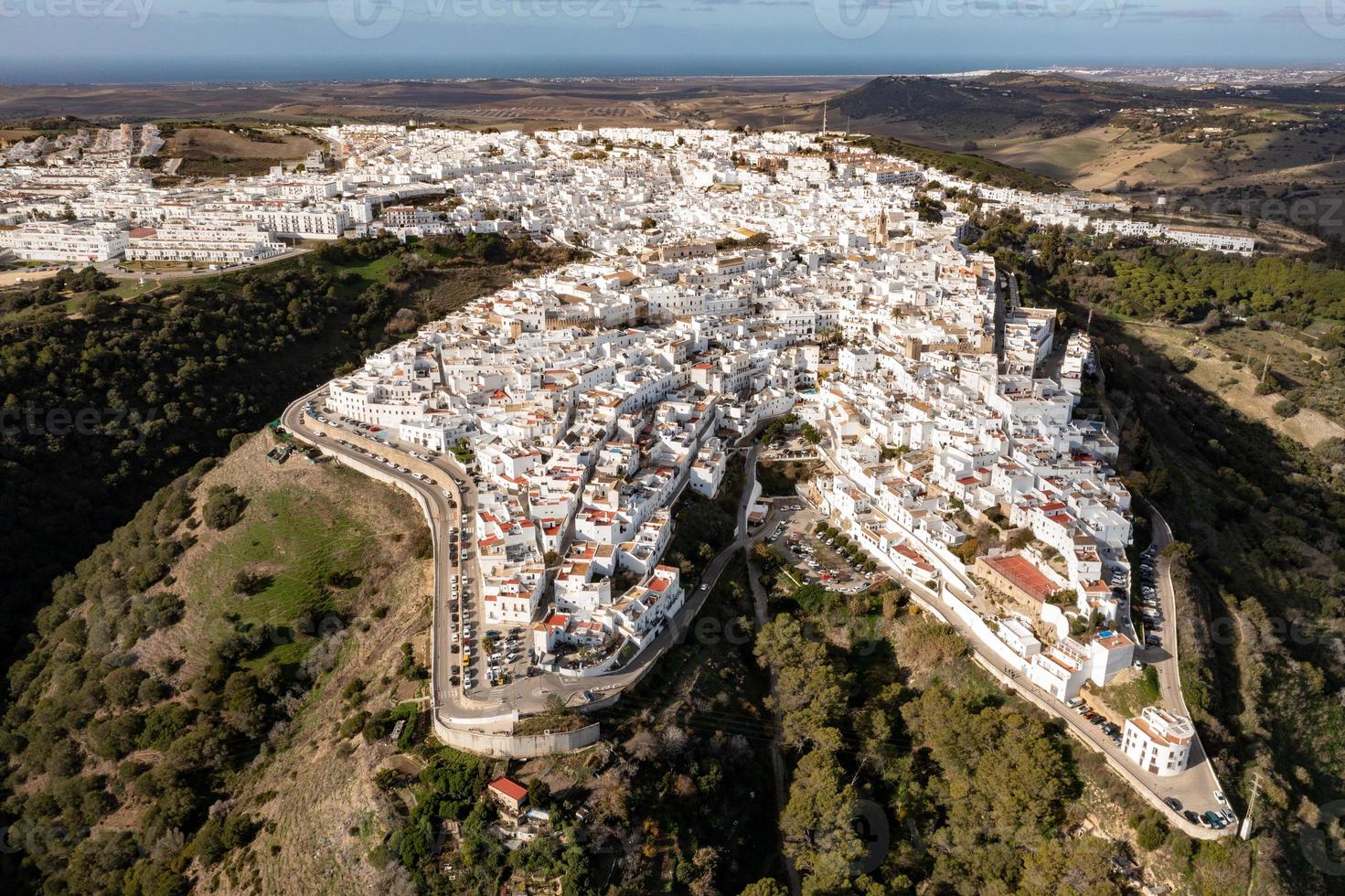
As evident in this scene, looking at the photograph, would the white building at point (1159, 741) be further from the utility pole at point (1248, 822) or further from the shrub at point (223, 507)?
the shrub at point (223, 507)

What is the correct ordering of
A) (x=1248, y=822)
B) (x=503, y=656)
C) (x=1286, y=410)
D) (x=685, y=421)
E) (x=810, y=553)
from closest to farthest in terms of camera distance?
(x=1248, y=822) < (x=503, y=656) < (x=810, y=553) < (x=685, y=421) < (x=1286, y=410)

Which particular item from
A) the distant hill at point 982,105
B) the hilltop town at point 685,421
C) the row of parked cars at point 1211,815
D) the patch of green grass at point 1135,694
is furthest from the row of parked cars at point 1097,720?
the distant hill at point 982,105

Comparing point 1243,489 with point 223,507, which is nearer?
point 223,507

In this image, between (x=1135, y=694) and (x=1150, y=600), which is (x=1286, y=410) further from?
(x=1135, y=694)

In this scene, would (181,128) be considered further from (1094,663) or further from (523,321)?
(1094,663)

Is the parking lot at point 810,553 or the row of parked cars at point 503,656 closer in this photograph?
the row of parked cars at point 503,656

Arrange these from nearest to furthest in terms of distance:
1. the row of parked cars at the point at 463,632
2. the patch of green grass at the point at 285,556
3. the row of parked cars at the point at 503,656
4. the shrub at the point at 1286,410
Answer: the row of parked cars at the point at 503,656, the row of parked cars at the point at 463,632, the patch of green grass at the point at 285,556, the shrub at the point at 1286,410

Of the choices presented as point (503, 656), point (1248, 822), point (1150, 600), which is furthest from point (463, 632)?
point (1150, 600)

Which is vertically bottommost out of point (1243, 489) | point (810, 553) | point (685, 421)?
point (1243, 489)

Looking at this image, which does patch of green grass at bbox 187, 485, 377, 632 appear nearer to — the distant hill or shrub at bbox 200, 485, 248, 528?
shrub at bbox 200, 485, 248, 528

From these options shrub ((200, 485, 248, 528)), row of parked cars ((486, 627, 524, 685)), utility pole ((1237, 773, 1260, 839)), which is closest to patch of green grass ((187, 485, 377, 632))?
shrub ((200, 485, 248, 528))

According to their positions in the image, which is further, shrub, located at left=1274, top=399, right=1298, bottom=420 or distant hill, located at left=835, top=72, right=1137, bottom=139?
distant hill, located at left=835, top=72, right=1137, bottom=139

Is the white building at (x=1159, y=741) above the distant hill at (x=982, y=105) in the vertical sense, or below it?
below

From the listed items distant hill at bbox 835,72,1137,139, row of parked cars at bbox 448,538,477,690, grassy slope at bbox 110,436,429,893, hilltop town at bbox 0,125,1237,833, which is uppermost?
distant hill at bbox 835,72,1137,139
